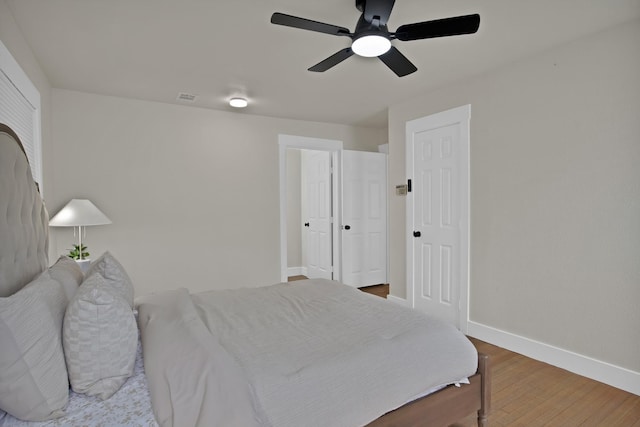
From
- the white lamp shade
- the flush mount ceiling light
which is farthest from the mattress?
the flush mount ceiling light

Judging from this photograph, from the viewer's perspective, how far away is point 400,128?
4.06 meters

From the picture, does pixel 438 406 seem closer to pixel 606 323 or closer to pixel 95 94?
pixel 606 323

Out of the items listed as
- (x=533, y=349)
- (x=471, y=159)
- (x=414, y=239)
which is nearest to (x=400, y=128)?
(x=471, y=159)

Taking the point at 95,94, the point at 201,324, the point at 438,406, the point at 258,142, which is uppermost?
the point at 95,94

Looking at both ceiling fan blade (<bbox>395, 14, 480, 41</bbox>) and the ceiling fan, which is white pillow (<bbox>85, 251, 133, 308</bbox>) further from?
ceiling fan blade (<bbox>395, 14, 480, 41</bbox>)

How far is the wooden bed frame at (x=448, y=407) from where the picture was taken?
59.8 inches

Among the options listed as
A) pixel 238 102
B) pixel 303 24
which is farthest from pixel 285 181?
pixel 303 24

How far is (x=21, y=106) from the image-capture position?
2424mm

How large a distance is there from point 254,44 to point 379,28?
3.42 ft

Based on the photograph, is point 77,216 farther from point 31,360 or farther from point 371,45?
point 371,45

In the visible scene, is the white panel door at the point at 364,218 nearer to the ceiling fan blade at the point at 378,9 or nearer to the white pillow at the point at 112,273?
the ceiling fan blade at the point at 378,9

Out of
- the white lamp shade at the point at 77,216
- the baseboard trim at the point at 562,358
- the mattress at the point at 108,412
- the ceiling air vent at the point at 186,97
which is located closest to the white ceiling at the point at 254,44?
the ceiling air vent at the point at 186,97

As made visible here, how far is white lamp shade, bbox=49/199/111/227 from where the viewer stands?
3.05 meters

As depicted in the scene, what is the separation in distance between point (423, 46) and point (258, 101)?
1.95 meters
